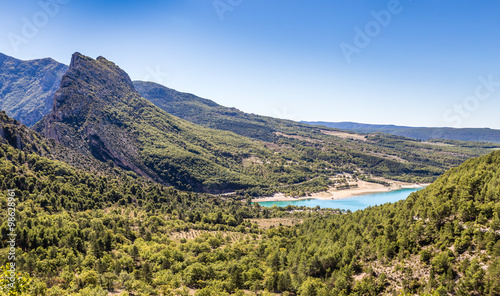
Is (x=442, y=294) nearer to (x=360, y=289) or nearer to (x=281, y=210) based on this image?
(x=360, y=289)

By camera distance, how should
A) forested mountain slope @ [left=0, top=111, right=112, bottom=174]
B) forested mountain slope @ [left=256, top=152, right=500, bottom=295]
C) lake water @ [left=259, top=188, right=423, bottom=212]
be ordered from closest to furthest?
forested mountain slope @ [left=256, top=152, right=500, bottom=295], forested mountain slope @ [left=0, top=111, right=112, bottom=174], lake water @ [left=259, top=188, right=423, bottom=212]

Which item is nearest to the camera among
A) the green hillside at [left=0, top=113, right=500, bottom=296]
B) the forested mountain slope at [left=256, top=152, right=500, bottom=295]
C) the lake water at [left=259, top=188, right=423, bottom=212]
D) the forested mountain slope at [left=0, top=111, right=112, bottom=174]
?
the forested mountain slope at [left=256, top=152, right=500, bottom=295]

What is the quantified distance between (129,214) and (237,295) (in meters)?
70.9

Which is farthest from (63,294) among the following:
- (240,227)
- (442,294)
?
(240,227)

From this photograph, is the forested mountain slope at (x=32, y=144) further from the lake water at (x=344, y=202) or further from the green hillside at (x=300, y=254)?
the lake water at (x=344, y=202)

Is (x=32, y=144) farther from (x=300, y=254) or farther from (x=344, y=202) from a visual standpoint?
(x=344, y=202)

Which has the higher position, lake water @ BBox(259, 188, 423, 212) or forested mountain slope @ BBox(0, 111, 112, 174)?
forested mountain slope @ BBox(0, 111, 112, 174)

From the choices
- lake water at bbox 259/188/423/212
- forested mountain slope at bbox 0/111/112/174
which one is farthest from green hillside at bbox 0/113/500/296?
lake water at bbox 259/188/423/212

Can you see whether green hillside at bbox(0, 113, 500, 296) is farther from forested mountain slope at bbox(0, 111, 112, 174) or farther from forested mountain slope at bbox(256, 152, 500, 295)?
forested mountain slope at bbox(0, 111, 112, 174)

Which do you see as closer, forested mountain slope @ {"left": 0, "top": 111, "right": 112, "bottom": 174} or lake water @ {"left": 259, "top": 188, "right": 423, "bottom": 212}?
forested mountain slope @ {"left": 0, "top": 111, "right": 112, "bottom": 174}

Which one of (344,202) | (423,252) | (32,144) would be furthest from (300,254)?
(344,202)

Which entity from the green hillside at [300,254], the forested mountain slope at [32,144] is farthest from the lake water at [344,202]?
the forested mountain slope at [32,144]

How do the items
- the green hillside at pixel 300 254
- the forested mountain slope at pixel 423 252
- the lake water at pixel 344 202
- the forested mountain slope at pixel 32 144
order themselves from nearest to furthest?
the forested mountain slope at pixel 423 252
the green hillside at pixel 300 254
the forested mountain slope at pixel 32 144
the lake water at pixel 344 202

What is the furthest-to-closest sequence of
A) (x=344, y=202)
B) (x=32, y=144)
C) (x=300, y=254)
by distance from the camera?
(x=344, y=202), (x=32, y=144), (x=300, y=254)
